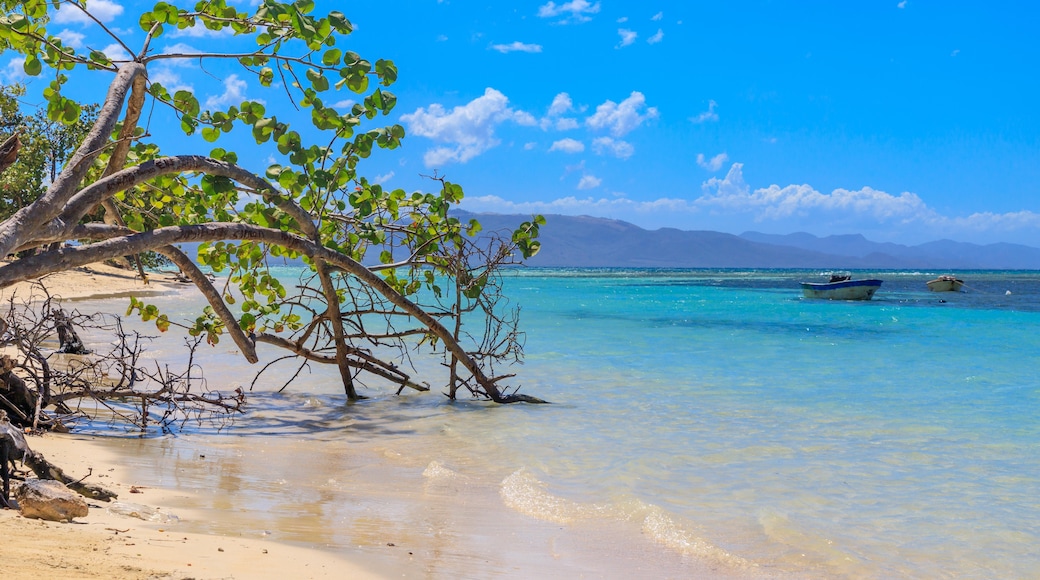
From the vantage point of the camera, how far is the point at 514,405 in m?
9.95

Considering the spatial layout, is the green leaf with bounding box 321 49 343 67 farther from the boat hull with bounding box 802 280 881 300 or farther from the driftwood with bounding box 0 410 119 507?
the boat hull with bounding box 802 280 881 300

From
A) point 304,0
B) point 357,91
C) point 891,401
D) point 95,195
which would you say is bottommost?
point 891,401

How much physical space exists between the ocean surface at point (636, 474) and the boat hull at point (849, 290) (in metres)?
31.5

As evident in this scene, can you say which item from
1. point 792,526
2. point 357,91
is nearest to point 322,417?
point 357,91

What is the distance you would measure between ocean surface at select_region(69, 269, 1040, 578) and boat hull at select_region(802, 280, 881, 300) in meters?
31.5

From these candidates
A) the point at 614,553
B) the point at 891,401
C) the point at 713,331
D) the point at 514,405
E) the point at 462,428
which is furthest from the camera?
the point at 713,331

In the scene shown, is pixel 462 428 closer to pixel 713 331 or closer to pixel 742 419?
pixel 742 419

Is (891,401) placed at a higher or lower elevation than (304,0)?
lower

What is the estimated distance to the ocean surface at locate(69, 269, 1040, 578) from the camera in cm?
471

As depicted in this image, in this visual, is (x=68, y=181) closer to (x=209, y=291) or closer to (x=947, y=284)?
(x=209, y=291)

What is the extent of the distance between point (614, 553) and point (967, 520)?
2764 mm

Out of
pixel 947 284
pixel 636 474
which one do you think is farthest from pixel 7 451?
pixel 947 284

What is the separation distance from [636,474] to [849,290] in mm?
41102

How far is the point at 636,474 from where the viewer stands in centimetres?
673
